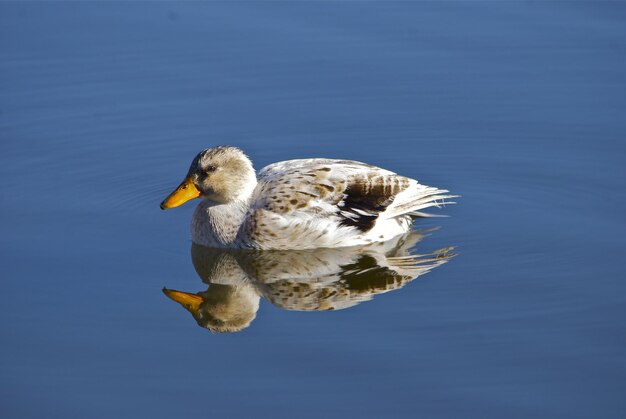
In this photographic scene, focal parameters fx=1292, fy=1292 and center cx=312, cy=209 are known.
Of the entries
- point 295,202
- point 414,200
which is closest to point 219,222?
point 295,202

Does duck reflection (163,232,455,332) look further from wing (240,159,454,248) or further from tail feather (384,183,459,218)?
tail feather (384,183,459,218)

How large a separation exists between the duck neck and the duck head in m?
0.08

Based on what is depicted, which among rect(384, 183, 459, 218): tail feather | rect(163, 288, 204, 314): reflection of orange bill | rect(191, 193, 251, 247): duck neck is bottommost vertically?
rect(163, 288, 204, 314): reflection of orange bill

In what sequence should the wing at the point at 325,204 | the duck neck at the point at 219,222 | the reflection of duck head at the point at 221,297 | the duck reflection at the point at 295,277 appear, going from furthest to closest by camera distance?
the duck neck at the point at 219,222, the wing at the point at 325,204, the duck reflection at the point at 295,277, the reflection of duck head at the point at 221,297

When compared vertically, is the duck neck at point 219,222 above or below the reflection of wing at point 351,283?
above

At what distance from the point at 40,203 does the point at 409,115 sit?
14.6 feet

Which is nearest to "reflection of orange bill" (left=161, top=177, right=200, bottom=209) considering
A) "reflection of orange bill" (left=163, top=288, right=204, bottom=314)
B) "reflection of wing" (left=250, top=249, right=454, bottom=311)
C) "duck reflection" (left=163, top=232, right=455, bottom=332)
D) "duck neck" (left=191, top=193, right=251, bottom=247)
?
"duck neck" (left=191, top=193, right=251, bottom=247)

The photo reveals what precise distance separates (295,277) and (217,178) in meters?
1.50

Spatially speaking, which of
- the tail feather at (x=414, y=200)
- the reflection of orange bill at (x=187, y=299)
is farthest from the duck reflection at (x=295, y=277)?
the tail feather at (x=414, y=200)

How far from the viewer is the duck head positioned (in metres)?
13.0

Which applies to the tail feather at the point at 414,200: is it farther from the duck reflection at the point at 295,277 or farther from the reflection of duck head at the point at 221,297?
the reflection of duck head at the point at 221,297

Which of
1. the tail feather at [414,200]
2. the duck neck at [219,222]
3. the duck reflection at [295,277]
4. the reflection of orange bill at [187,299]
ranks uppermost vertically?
the tail feather at [414,200]

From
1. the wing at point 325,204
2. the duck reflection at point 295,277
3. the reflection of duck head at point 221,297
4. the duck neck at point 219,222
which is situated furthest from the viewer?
the duck neck at point 219,222

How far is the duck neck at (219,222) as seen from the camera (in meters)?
12.9
